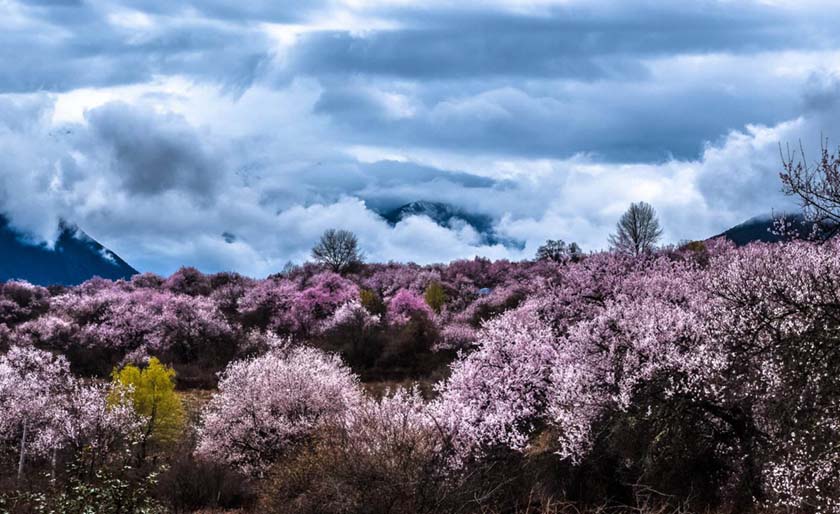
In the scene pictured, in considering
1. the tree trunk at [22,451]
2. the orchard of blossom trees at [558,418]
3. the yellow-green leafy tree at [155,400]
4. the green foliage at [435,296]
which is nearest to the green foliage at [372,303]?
the green foliage at [435,296]

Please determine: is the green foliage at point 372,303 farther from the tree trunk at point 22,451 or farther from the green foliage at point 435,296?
the tree trunk at point 22,451

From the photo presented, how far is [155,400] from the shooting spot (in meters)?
34.8

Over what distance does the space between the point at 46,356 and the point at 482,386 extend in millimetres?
26941

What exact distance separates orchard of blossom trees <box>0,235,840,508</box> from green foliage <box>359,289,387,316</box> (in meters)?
27.3

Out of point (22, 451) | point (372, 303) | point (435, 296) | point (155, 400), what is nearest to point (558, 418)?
point (155, 400)

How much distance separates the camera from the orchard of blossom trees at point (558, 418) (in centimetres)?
1647

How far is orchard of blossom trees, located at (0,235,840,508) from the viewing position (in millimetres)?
16469

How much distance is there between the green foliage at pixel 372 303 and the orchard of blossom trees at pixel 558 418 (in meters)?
27.3

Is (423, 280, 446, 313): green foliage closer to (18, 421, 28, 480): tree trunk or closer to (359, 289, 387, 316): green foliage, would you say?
(359, 289, 387, 316): green foliage

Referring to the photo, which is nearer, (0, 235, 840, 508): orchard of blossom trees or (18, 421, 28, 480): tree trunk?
(0, 235, 840, 508): orchard of blossom trees

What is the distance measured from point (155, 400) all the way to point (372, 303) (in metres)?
A: 35.6

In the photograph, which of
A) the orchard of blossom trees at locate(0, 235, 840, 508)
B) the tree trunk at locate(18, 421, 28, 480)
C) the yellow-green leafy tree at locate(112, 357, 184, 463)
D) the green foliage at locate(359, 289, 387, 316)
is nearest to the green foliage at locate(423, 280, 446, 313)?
the green foliage at locate(359, 289, 387, 316)

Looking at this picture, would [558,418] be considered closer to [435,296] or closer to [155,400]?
[155,400]

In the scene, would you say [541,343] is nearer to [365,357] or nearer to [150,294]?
[365,357]
